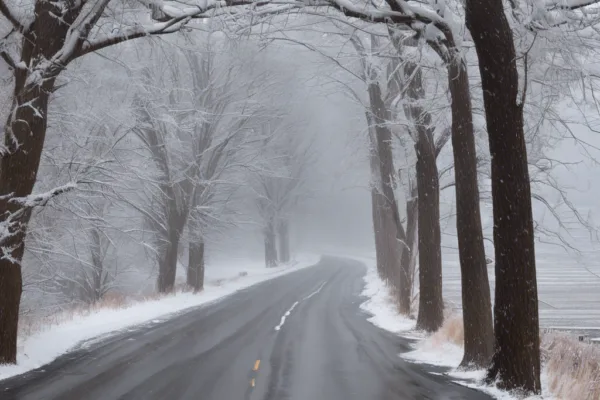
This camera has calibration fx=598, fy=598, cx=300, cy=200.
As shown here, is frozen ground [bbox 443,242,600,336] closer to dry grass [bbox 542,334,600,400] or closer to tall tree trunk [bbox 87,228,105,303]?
dry grass [bbox 542,334,600,400]

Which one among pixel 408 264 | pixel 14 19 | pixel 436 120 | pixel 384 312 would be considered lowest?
pixel 384 312

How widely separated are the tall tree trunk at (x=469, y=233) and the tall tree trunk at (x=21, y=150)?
6.94 metres

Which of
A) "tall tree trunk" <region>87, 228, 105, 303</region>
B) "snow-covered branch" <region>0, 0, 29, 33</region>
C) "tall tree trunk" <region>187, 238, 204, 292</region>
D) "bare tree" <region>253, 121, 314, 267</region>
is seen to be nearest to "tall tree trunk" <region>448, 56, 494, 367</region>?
"snow-covered branch" <region>0, 0, 29, 33</region>

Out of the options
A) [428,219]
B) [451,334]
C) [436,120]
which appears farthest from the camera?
[428,219]

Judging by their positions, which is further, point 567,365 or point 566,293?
point 566,293

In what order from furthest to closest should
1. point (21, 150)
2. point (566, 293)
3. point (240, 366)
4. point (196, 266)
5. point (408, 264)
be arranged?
1. point (566, 293)
2. point (196, 266)
3. point (408, 264)
4. point (240, 366)
5. point (21, 150)

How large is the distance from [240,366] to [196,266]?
17.8 m

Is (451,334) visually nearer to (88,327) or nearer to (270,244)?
(88,327)

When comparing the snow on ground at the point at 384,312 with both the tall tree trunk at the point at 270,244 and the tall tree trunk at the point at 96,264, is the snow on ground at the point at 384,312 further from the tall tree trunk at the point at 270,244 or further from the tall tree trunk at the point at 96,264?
the tall tree trunk at the point at 270,244

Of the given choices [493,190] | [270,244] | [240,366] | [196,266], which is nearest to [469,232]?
[493,190]

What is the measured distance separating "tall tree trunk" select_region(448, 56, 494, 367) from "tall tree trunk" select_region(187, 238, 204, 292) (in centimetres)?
1806

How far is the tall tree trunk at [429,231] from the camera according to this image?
15.1 meters

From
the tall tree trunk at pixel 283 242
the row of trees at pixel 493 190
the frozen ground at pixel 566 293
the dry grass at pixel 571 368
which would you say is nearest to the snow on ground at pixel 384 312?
the row of trees at pixel 493 190

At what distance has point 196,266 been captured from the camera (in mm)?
28219
